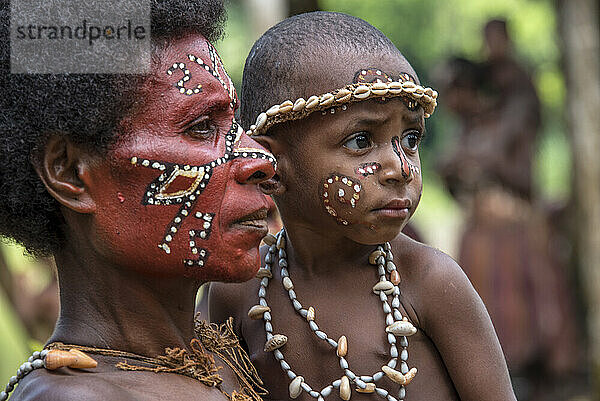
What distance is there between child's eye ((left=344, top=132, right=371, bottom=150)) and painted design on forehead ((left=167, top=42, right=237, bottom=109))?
0.38m

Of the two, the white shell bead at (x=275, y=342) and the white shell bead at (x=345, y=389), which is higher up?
the white shell bead at (x=275, y=342)

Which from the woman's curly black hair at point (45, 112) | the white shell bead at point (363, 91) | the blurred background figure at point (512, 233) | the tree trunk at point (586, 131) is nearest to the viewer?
the woman's curly black hair at point (45, 112)

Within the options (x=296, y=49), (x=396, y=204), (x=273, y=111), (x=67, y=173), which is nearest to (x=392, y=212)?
(x=396, y=204)

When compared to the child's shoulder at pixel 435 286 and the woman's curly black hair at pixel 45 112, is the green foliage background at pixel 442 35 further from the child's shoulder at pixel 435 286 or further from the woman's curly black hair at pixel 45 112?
the woman's curly black hair at pixel 45 112

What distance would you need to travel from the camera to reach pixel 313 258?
2.62m

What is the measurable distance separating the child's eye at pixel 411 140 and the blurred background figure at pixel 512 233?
6361 millimetres

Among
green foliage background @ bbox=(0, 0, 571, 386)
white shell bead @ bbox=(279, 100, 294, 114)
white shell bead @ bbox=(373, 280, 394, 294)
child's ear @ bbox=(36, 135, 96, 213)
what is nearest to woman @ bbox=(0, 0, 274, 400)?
child's ear @ bbox=(36, 135, 96, 213)

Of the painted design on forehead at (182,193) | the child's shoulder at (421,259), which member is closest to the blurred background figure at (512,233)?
the child's shoulder at (421,259)

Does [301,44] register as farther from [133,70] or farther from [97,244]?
[97,244]

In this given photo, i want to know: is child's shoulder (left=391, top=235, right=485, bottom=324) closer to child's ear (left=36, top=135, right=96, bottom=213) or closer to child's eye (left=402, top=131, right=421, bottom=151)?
child's eye (left=402, top=131, right=421, bottom=151)

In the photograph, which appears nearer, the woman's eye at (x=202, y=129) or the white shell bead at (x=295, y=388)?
the woman's eye at (x=202, y=129)

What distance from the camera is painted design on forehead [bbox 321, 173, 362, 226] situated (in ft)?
7.94

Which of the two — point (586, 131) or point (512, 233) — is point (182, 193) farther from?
point (512, 233)

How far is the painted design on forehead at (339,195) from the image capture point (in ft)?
7.94
